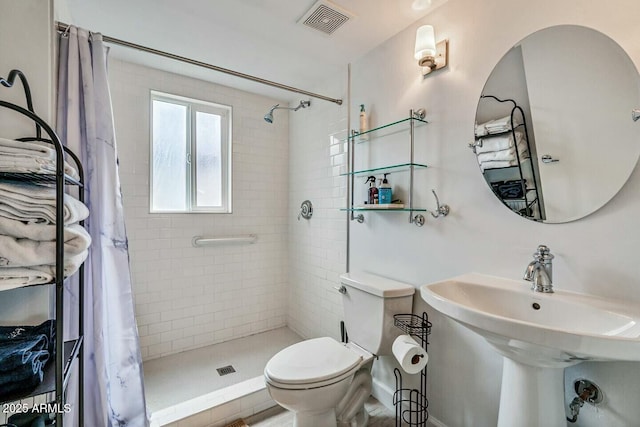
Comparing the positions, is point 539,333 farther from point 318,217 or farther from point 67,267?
point 318,217

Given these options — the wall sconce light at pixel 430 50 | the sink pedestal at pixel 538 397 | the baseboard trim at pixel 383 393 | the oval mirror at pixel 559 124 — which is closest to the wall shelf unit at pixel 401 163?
the wall sconce light at pixel 430 50

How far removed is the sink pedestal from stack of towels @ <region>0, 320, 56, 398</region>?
4.86 ft

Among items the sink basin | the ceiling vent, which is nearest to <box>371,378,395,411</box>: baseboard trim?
the sink basin

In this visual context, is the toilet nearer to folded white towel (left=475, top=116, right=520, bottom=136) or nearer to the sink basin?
the sink basin

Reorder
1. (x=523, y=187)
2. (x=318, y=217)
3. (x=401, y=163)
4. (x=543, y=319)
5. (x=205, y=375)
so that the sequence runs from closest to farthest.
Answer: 1. (x=543, y=319)
2. (x=523, y=187)
3. (x=401, y=163)
4. (x=205, y=375)
5. (x=318, y=217)

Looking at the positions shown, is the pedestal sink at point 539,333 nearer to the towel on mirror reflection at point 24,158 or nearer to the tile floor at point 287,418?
the tile floor at point 287,418

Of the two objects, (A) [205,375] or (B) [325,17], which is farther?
(A) [205,375]

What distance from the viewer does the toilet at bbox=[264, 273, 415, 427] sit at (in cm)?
129

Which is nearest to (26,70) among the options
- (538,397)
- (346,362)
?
(346,362)

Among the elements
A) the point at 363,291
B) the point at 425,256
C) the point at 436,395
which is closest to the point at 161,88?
the point at 363,291

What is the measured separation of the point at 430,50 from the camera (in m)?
1.42

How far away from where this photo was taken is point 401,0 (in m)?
1.44

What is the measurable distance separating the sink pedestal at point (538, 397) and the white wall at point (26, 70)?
1729mm

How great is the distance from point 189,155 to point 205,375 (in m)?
1.74
